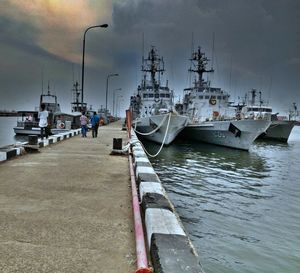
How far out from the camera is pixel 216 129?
2802cm

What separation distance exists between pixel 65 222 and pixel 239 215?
5.21 m

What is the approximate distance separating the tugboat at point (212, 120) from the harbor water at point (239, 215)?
10452 mm

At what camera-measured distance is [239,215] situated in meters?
8.12

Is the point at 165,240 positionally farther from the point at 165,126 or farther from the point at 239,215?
the point at 165,126

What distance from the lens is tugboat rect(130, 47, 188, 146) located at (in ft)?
84.8

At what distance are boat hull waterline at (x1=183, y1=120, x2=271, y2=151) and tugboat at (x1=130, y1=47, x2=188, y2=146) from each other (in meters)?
2.78

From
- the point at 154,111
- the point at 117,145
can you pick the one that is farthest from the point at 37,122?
the point at 117,145

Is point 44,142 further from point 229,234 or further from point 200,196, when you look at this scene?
point 229,234

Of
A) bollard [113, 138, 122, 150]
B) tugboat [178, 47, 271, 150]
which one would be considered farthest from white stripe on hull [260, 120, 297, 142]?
bollard [113, 138, 122, 150]

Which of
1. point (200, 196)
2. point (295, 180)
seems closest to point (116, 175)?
point (200, 196)

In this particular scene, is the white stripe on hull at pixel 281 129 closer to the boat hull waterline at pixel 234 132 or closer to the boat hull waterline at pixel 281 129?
the boat hull waterline at pixel 281 129

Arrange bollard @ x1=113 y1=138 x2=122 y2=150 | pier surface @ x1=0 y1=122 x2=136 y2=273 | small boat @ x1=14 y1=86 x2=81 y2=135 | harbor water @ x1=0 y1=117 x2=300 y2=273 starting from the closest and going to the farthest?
pier surface @ x1=0 y1=122 x2=136 y2=273, harbor water @ x1=0 y1=117 x2=300 y2=273, bollard @ x1=113 y1=138 x2=122 y2=150, small boat @ x1=14 y1=86 x2=81 y2=135

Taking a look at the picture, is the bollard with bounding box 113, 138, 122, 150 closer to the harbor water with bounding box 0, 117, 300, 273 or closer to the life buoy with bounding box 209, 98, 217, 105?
the harbor water with bounding box 0, 117, 300, 273

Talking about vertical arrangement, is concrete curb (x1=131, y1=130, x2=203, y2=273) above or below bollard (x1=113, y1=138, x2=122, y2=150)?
below
